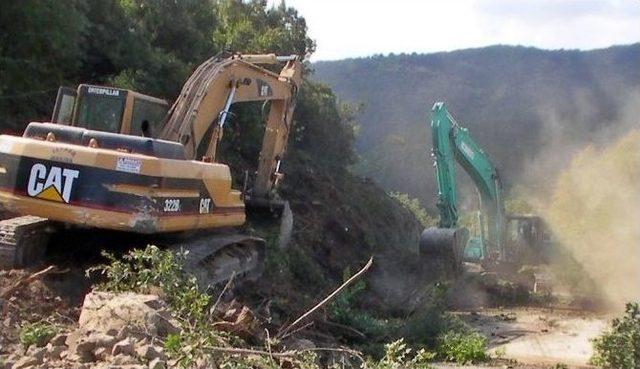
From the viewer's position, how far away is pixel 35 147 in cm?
865

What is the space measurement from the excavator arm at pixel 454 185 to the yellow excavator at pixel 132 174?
203 inches

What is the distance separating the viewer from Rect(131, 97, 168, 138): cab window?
32.2 feet

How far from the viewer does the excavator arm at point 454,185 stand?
1547 cm

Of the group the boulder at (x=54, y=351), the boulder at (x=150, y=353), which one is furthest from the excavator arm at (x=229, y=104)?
the boulder at (x=150, y=353)

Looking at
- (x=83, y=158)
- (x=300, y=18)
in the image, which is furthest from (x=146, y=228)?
(x=300, y=18)

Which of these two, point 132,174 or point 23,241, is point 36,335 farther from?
point 23,241

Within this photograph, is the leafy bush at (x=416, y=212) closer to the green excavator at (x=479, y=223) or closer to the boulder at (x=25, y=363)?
the green excavator at (x=479, y=223)

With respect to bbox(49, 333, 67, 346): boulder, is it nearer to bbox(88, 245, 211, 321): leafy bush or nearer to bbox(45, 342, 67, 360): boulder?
bbox(45, 342, 67, 360): boulder

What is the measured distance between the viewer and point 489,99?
225ft

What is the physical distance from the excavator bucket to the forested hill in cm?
3634

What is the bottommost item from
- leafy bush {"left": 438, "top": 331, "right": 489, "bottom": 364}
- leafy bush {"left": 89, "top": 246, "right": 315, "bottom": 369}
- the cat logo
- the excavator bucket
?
leafy bush {"left": 438, "top": 331, "right": 489, "bottom": 364}

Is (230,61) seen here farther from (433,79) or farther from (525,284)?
(433,79)

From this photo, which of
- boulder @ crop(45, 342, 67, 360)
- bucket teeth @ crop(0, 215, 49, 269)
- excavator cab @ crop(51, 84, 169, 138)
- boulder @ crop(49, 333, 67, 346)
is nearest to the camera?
boulder @ crop(45, 342, 67, 360)

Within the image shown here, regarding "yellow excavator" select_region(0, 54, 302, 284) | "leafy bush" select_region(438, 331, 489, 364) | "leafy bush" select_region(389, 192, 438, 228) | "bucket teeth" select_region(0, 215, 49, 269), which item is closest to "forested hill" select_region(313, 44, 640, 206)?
"leafy bush" select_region(389, 192, 438, 228)
